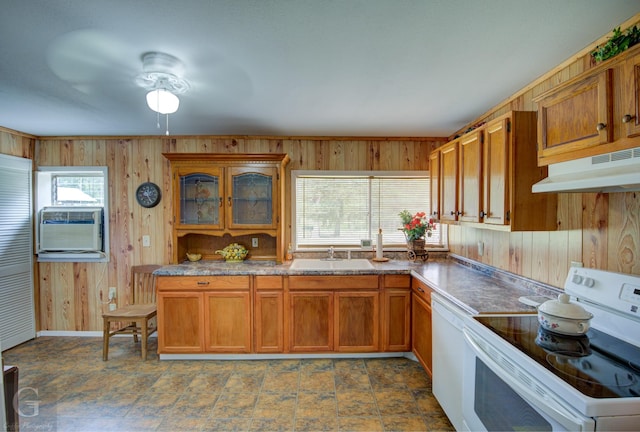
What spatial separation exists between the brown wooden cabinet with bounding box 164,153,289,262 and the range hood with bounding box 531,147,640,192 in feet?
7.65

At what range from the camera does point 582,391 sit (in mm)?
1000

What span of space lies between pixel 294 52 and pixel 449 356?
2076 mm

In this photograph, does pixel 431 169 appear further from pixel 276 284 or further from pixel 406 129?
pixel 276 284

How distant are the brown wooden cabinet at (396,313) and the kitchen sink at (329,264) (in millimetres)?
287

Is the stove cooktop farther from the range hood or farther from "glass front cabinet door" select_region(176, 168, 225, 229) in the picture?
"glass front cabinet door" select_region(176, 168, 225, 229)

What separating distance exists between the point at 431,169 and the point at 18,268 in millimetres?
4616

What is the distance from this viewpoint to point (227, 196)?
126 inches

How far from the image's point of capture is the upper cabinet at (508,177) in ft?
6.37

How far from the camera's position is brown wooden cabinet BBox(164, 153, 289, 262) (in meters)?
3.19

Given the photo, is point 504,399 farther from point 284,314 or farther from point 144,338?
point 144,338

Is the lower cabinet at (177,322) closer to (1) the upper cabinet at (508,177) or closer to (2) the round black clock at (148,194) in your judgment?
(2) the round black clock at (148,194)

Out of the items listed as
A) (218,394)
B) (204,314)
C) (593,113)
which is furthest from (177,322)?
(593,113)

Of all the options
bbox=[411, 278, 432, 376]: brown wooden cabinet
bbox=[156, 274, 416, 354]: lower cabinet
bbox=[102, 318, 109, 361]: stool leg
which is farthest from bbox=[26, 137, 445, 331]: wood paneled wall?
bbox=[411, 278, 432, 376]: brown wooden cabinet

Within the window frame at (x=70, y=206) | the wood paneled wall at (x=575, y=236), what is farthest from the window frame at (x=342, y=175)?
the window frame at (x=70, y=206)
